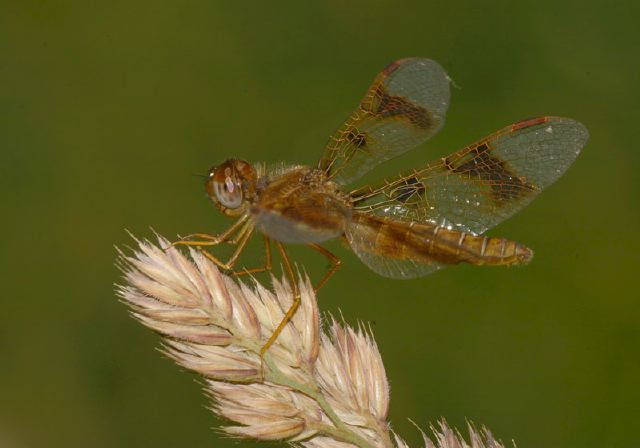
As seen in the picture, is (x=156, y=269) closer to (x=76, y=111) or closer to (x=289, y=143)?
(x=289, y=143)

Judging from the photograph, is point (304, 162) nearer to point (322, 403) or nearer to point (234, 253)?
point (234, 253)

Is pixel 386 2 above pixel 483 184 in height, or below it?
above

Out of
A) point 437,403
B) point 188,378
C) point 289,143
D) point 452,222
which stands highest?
point 289,143

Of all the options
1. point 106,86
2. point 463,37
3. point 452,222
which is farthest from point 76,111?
point 452,222

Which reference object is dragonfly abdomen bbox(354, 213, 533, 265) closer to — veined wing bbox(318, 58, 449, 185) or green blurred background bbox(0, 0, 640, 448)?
veined wing bbox(318, 58, 449, 185)

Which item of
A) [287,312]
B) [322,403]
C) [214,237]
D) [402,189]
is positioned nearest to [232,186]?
[214,237]

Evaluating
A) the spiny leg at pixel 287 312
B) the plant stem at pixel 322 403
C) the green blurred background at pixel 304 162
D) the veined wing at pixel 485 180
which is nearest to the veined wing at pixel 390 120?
the veined wing at pixel 485 180

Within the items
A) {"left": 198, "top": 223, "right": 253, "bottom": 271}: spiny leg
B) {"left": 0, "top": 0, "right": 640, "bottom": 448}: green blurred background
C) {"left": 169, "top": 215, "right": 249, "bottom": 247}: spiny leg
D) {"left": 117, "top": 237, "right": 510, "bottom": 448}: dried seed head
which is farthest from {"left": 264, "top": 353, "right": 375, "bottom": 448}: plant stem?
{"left": 0, "top": 0, "right": 640, "bottom": 448}: green blurred background
